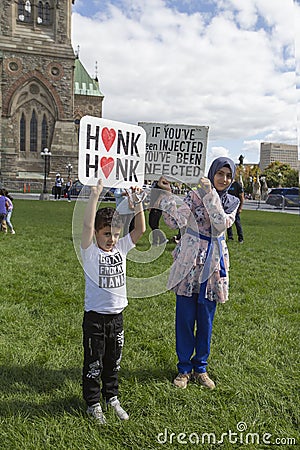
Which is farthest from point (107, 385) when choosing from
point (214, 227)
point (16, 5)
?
point (16, 5)

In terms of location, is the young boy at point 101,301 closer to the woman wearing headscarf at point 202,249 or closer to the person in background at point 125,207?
the person in background at point 125,207

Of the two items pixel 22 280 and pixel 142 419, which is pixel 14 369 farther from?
pixel 22 280

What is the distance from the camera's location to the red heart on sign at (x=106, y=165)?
2918mm

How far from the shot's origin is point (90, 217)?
9.95 ft

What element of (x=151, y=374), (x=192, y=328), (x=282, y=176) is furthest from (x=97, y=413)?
(x=282, y=176)

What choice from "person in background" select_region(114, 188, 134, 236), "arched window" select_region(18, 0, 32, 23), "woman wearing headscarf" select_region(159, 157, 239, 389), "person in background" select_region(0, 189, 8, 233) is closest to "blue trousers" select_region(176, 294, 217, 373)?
"woman wearing headscarf" select_region(159, 157, 239, 389)

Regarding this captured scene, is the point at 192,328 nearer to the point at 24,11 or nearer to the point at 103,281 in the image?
the point at 103,281

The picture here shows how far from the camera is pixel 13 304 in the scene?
5.62 m

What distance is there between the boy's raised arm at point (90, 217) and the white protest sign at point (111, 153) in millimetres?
54

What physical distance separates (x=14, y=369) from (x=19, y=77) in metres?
48.2

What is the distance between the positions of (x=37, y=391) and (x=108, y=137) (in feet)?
6.43

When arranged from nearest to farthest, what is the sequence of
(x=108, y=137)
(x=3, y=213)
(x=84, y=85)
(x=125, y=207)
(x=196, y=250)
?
1. (x=108, y=137)
2. (x=125, y=207)
3. (x=196, y=250)
4. (x=3, y=213)
5. (x=84, y=85)

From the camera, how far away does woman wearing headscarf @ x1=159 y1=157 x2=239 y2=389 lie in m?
3.42

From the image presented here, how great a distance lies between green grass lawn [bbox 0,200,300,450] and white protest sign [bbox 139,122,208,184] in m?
0.79
